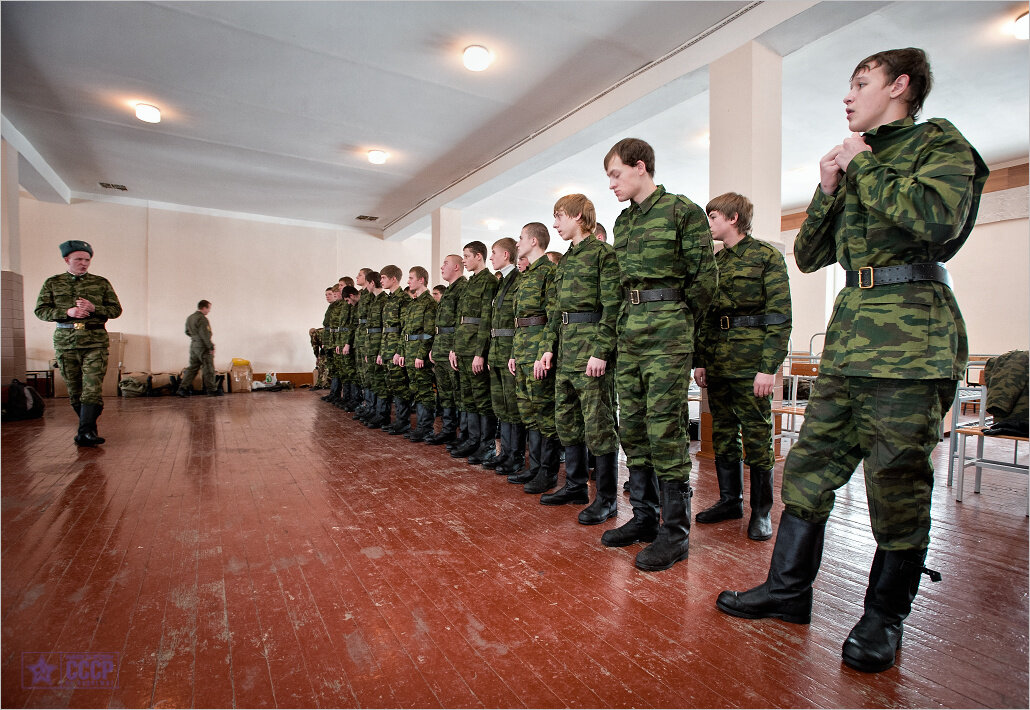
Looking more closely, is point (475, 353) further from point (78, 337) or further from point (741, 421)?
point (78, 337)

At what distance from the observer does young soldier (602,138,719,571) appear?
2033 millimetres

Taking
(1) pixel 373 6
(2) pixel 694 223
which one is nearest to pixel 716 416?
(2) pixel 694 223

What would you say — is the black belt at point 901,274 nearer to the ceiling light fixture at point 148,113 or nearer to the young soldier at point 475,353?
the young soldier at point 475,353

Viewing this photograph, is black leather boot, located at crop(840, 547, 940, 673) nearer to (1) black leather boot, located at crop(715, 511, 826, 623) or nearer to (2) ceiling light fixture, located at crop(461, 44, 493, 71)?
(1) black leather boot, located at crop(715, 511, 826, 623)

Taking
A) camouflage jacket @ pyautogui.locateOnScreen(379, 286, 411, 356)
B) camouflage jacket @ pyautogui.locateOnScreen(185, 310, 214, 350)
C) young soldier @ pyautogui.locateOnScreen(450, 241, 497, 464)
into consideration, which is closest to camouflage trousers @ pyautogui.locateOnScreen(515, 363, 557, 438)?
young soldier @ pyautogui.locateOnScreen(450, 241, 497, 464)

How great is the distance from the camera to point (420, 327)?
464 centimetres

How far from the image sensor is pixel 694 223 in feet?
6.73

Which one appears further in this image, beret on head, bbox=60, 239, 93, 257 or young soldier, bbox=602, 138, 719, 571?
beret on head, bbox=60, 239, 93, 257

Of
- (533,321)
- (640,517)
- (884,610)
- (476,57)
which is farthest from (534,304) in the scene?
(476,57)

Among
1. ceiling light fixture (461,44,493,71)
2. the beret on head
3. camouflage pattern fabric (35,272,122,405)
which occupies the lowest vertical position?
camouflage pattern fabric (35,272,122,405)

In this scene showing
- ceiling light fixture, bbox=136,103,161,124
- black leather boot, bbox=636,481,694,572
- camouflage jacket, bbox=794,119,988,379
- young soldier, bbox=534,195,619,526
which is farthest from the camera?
ceiling light fixture, bbox=136,103,161,124

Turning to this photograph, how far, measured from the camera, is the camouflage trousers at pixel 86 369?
14.5 ft

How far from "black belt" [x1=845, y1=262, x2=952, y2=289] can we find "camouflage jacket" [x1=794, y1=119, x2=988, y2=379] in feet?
0.05

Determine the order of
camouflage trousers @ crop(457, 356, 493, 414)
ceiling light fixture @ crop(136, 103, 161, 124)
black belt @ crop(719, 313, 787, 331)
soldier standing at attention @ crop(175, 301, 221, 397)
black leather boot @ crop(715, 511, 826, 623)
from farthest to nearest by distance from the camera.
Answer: soldier standing at attention @ crop(175, 301, 221, 397), ceiling light fixture @ crop(136, 103, 161, 124), camouflage trousers @ crop(457, 356, 493, 414), black belt @ crop(719, 313, 787, 331), black leather boot @ crop(715, 511, 826, 623)
